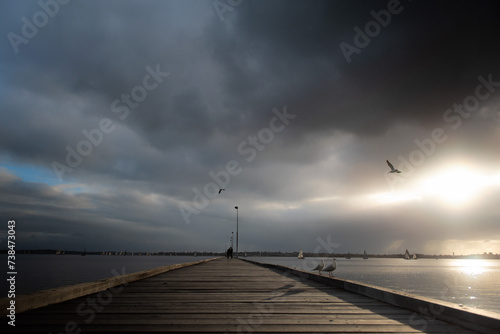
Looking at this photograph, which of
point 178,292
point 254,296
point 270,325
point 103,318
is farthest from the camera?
point 178,292

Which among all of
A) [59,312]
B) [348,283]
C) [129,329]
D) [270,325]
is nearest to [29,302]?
[59,312]

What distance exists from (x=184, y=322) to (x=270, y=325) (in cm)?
107

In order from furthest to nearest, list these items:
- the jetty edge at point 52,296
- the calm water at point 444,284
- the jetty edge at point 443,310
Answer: the calm water at point 444,284, the jetty edge at point 52,296, the jetty edge at point 443,310

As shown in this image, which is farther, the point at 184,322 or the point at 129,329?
the point at 184,322

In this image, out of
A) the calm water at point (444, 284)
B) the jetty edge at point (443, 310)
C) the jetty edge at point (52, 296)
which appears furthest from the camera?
the calm water at point (444, 284)

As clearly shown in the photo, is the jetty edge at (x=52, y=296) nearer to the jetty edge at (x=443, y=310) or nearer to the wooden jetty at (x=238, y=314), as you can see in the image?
the wooden jetty at (x=238, y=314)

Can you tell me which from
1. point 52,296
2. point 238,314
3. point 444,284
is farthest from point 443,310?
point 444,284

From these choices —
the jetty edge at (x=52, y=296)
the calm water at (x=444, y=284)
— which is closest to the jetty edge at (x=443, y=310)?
the jetty edge at (x=52, y=296)

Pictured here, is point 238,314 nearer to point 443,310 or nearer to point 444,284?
point 443,310

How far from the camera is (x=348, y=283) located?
7.02m

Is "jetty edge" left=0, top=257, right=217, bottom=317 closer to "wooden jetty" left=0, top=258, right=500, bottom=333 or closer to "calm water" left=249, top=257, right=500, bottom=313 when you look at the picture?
Answer: "wooden jetty" left=0, top=258, right=500, bottom=333

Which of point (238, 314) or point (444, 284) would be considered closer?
point (238, 314)

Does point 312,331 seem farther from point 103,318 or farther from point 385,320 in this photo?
point 103,318

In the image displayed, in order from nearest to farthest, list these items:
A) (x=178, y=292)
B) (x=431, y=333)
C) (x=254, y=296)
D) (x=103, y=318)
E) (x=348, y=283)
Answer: (x=431, y=333) < (x=103, y=318) < (x=254, y=296) < (x=178, y=292) < (x=348, y=283)
